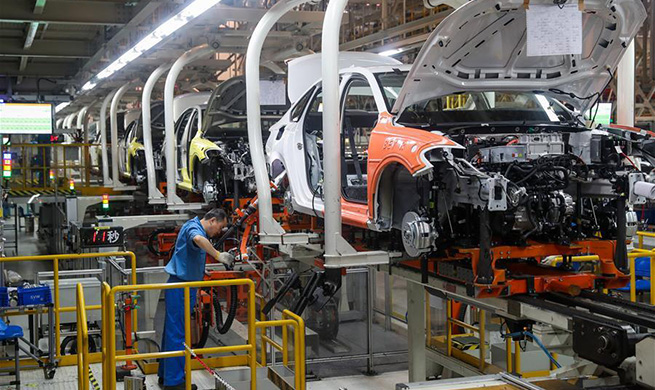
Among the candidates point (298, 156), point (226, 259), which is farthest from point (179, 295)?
point (298, 156)

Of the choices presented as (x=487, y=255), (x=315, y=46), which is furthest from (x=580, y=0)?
(x=315, y=46)

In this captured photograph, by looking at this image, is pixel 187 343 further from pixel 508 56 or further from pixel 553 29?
pixel 553 29

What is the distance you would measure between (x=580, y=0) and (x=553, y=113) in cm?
119

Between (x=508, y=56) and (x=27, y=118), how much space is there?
10.4 metres

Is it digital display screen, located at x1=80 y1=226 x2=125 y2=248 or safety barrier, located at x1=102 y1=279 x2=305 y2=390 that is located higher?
digital display screen, located at x1=80 y1=226 x2=125 y2=248

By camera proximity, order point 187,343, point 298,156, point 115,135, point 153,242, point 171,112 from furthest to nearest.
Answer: point 115,135 < point 153,242 < point 171,112 < point 298,156 < point 187,343

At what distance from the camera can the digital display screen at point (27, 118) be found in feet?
45.5

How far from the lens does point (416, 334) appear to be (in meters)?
→ 6.96

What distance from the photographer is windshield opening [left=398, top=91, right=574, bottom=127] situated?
5984mm

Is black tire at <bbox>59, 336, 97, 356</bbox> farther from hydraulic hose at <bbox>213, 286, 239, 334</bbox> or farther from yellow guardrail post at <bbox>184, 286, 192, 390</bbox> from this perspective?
yellow guardrail post at <bbox>184, 286, 192, 390</bbox>

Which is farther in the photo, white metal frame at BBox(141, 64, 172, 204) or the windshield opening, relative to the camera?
white metal frame at BBox(141, 64, 172, 204)

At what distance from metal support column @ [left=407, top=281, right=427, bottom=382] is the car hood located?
5.99 ft

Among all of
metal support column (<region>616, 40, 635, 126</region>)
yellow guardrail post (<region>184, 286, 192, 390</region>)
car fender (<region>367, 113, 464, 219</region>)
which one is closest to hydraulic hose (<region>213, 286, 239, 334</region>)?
yellow guardrail post (<region>184, 286, 192, 390</region>)

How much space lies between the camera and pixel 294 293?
386 inches
